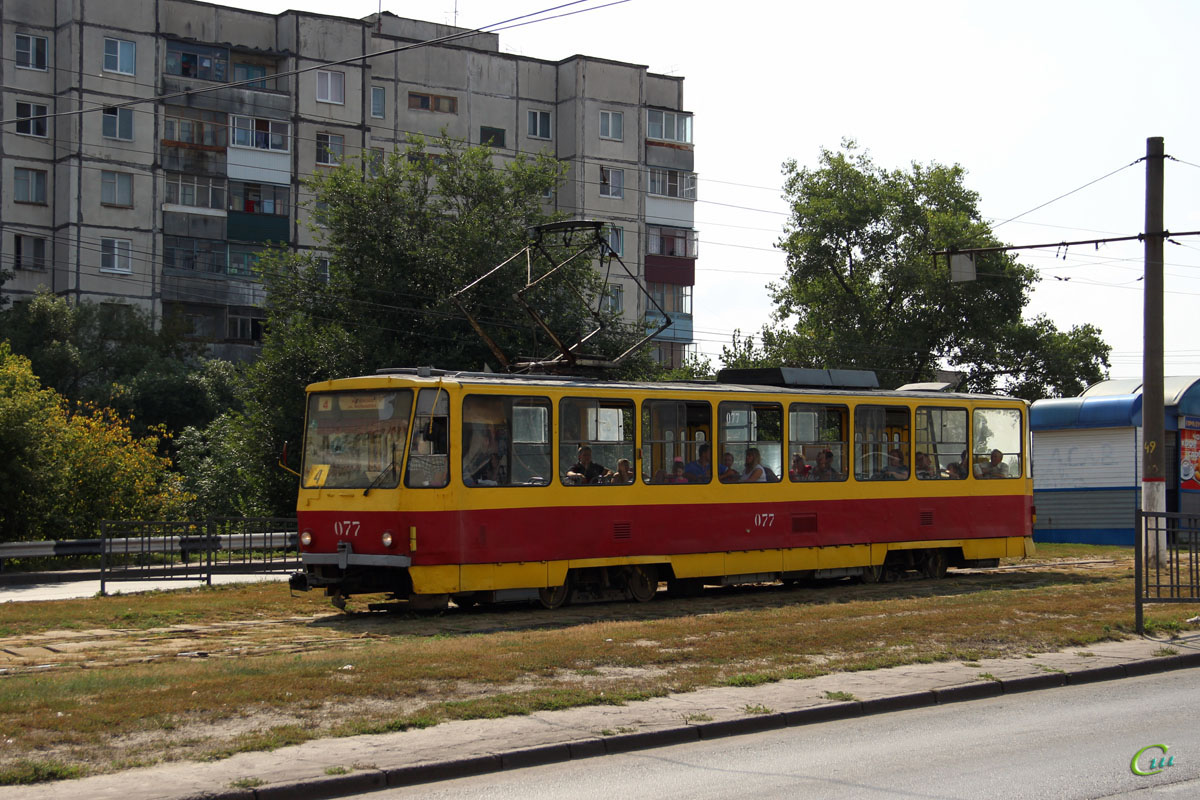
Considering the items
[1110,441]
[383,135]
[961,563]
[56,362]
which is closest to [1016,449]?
[961,563]

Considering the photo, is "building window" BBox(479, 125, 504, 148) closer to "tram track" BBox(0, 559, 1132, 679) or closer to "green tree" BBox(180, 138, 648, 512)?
"green tree" BBox(180, 138, 648, 512)

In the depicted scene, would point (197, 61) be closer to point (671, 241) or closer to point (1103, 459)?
point (671, 241)

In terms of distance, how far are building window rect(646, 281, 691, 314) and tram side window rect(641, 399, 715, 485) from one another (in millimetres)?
47655

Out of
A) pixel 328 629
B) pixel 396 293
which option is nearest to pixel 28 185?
pixel 396 293

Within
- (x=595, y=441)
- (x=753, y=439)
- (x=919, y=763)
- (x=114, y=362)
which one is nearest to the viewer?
(x=919, y=763)

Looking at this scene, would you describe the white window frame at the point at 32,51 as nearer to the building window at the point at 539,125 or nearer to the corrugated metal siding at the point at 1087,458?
the building window at the point at 539,125

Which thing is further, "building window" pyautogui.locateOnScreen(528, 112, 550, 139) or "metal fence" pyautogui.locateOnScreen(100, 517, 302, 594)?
"building window" pyautogui.locateOnScreen(528, 112, 550, 139)

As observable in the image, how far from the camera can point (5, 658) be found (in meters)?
12.6

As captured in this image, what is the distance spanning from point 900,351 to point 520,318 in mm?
31513

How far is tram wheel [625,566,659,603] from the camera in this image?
18875mm

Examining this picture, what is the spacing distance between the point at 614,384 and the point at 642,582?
291 cm

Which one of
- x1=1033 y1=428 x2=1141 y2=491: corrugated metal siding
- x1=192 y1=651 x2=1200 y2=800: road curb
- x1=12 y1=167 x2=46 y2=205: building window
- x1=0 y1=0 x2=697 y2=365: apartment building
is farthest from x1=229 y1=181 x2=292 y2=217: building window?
x1=192 y1=651 x2=1200 y2=800: road curb

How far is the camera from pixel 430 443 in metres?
16.4

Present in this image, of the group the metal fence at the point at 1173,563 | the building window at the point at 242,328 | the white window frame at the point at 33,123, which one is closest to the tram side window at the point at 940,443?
the metal fence at the point at 1173,563
